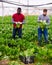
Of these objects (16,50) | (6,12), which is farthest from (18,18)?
(6,12)

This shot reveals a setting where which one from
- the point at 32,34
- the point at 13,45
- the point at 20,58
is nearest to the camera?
the point at 20,58

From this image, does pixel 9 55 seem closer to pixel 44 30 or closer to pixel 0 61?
pixel 0 61

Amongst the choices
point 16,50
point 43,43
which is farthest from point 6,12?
point 16,50

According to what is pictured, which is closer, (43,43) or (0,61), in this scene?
(0,61)

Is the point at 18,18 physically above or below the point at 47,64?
above

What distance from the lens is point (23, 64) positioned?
7426mm

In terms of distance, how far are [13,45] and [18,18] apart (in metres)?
1.34

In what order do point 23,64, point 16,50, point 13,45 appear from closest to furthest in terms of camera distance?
point 23,64 < point 16,50 < point 13,45

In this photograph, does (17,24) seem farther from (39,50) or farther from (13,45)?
(39,50)

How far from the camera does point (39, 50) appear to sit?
327 inches

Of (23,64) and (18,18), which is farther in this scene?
(18,18)

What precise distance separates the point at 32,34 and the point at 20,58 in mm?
4310

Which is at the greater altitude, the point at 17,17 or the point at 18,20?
the point at 17,17

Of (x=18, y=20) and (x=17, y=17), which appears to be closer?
(x=17, y=17)
